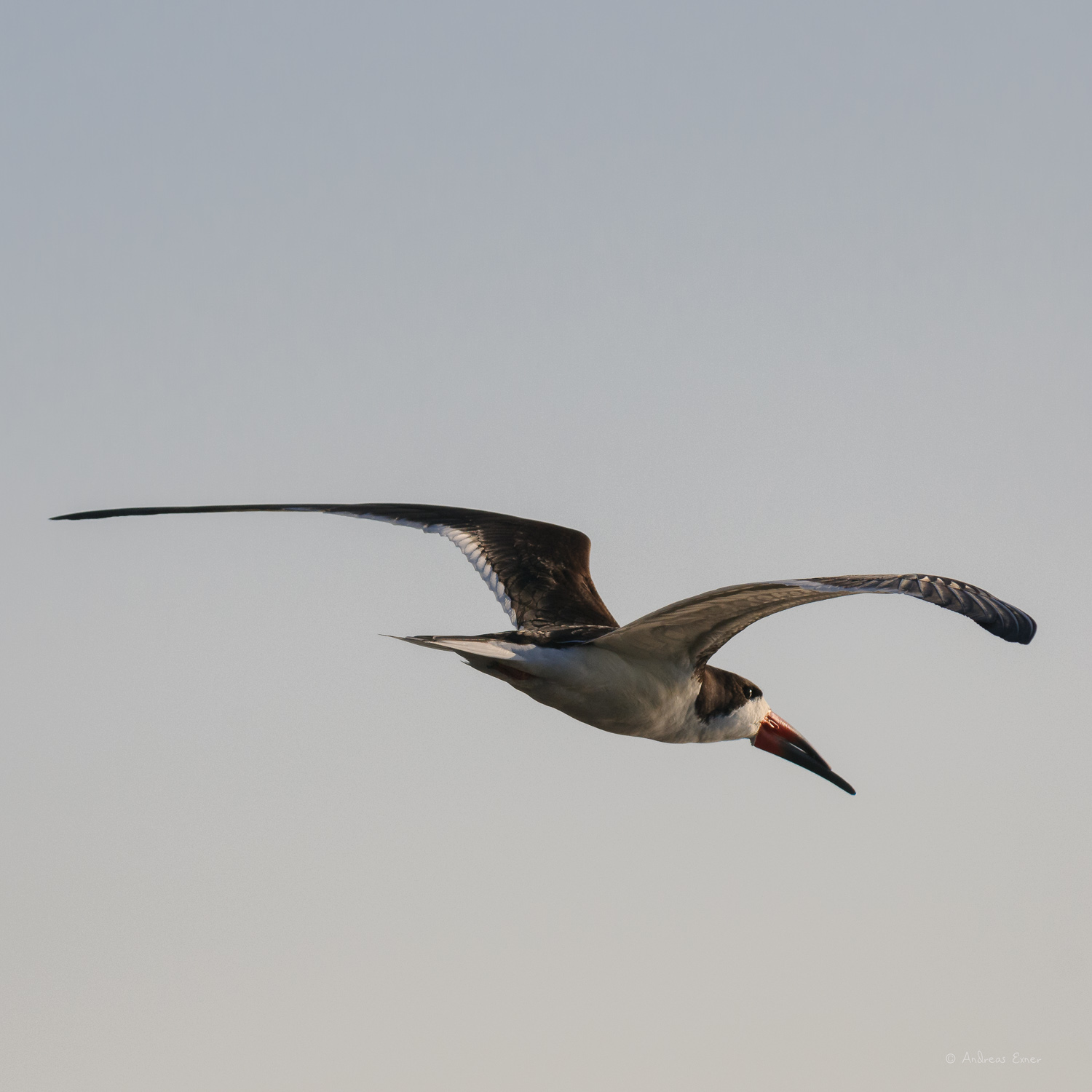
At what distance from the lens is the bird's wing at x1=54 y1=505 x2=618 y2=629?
10953 millimetres

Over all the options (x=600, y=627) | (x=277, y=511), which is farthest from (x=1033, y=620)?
(x=277, y=511)

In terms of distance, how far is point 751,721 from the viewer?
1067 cm

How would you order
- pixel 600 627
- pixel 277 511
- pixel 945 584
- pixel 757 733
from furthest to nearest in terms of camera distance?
pixel 757 733 < pixel 600 627 < pixel 277 511 < pixel 945 584

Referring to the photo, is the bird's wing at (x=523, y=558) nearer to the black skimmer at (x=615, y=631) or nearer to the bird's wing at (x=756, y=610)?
the black skimmer at (x=615, y=631)

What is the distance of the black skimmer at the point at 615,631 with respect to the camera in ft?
22.1

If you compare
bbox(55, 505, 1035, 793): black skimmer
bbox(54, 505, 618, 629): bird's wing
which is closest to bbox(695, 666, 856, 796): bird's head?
bbox(55, 505, 1035, 793): black skimmer

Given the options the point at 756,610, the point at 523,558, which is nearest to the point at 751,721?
the point at 523,558

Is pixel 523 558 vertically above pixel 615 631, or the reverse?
pixel 523 558

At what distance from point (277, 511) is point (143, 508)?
874 millimetres

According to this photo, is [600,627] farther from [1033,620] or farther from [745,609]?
[1033,620]

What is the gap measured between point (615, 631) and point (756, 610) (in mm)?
919

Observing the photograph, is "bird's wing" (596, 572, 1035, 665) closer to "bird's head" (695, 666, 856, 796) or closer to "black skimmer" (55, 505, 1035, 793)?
"black skimmer" (55, 505, 1035, 793)

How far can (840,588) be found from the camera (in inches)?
245

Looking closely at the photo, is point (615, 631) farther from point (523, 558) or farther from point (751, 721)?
point (523, 558)
